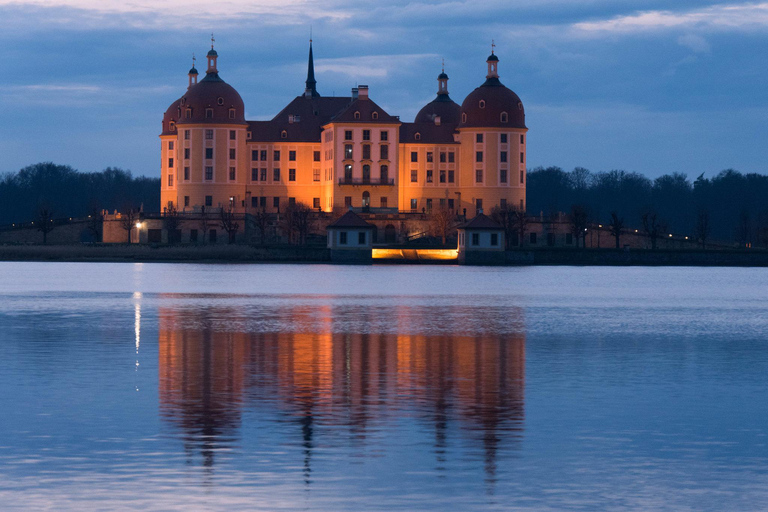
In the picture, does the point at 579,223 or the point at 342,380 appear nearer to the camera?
the point at 342,380

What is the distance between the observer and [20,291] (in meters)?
48.5

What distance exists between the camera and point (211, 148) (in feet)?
379

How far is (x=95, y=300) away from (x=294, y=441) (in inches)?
1200

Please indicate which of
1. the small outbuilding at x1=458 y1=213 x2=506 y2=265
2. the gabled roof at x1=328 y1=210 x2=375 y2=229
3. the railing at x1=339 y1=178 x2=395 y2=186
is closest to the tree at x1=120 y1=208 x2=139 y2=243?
the railing at x1=339 y1=178 x2=395 y2=186

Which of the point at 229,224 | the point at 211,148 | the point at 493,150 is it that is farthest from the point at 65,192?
the point at 493,150

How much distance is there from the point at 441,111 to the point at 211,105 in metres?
25.1

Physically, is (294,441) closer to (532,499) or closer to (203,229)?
(532,499)

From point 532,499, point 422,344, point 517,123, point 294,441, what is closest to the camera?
point 532,499

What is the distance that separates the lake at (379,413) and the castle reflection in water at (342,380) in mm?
60

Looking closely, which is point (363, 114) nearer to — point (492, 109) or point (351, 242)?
point (492, 109)

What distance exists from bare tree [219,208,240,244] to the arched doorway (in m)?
13.1

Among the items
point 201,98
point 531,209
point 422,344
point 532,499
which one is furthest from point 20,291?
point 531,209

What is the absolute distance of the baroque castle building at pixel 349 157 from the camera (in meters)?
115

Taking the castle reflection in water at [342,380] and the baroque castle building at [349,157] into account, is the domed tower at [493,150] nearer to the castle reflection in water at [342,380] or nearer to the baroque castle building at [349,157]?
the baroque castle building at [349,157]
